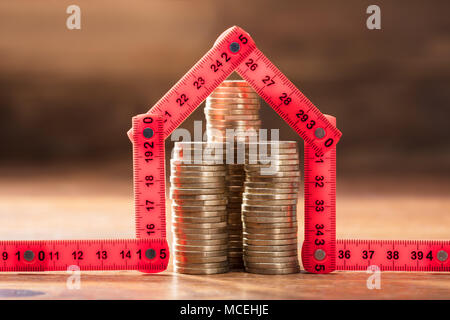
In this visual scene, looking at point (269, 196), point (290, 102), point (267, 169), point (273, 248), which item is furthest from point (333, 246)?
point (290, 102)

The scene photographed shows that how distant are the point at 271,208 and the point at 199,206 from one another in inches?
18.4

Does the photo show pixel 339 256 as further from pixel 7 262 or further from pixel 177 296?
pixel 7 262

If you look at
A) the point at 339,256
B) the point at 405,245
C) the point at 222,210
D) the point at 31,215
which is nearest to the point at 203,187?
the point at 222,210

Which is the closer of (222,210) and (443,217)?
(222,210)

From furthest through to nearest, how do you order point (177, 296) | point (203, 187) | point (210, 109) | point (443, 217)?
point (443, 217) < point (210, 109) < point (203, 187) < point (177, 296)

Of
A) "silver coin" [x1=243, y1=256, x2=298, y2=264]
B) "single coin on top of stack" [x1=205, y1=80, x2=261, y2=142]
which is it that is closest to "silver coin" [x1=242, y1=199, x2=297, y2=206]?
"silver coin" [x1=243, y1=256, x2=298, y2=264]

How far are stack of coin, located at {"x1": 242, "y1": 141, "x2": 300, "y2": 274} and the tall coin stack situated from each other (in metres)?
0.26

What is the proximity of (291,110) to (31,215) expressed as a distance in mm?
4087

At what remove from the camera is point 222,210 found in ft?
19.2

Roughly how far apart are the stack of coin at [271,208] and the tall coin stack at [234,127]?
0.26 m

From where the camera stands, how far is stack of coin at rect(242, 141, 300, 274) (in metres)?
5.80

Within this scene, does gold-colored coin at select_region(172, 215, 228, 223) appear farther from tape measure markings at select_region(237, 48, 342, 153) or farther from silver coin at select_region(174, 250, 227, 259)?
tape measure markings at select_region(237, 48, 342, 153)

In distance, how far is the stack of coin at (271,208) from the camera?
5797 mm

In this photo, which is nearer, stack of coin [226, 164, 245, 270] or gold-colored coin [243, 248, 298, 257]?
gold-colored coin [243, 248, 298, 257]
